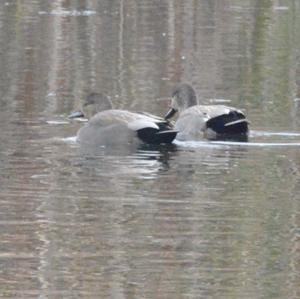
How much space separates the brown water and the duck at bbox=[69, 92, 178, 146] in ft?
0.52

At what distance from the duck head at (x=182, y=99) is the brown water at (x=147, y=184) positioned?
428 mm

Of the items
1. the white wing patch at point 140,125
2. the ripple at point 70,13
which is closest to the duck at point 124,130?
the white wing patch at point 140,125

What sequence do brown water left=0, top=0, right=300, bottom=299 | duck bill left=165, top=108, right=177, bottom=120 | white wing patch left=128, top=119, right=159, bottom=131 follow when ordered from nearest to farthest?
brown water left=0, top=0, right=300, bottom=299
white wing patch left=128, top=119, right=159, bottom=131
duck bill left=165, top=108, right=177, bottom=120

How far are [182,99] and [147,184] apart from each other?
4.03m

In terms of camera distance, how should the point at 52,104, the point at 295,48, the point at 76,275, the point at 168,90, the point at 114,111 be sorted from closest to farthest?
the point at 76,275 < the point at 114,111 < the point at 52,104 < the point at 168,90 < the point at 295,48

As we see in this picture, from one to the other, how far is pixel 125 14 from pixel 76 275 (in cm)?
2134

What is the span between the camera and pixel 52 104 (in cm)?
1595

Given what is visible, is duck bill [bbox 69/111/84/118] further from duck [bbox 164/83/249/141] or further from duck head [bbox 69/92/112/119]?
→ duck [bbox 164/83/249/141]

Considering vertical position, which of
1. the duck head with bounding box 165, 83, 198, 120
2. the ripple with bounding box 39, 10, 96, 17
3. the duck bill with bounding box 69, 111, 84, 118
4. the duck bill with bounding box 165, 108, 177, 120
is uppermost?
the duck head with bounding box 165, 83, 198, 120

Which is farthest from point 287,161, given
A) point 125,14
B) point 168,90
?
point 125,14

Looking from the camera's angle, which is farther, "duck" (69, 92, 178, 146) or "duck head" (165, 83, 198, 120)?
"duck head" (165, 83, 198, 120)

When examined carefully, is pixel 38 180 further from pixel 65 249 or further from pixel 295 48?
pixel 295 48

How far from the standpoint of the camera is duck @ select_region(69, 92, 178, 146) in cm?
1323

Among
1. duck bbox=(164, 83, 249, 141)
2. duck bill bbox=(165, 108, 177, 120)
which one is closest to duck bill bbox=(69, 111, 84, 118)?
duck bill bbox=(165, 108, 177, 120)
